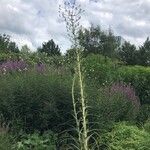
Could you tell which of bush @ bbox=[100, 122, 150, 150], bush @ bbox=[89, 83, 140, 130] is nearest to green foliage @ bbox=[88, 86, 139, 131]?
bush @ bbox=[89, 83, 140, 130]

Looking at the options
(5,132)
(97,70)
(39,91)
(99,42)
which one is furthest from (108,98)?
(99,42)

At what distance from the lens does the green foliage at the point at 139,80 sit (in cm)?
1566

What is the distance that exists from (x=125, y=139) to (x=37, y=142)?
5.37ft

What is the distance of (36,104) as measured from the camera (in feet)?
27.6

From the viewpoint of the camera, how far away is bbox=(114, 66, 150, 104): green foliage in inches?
616

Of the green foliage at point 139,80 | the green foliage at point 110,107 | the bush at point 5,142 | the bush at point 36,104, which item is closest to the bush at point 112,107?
the green foliage at point 110,107

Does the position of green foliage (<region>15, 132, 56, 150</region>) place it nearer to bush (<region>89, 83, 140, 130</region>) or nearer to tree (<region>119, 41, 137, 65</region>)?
bush (<region>89, 83, 140, 130</region>)

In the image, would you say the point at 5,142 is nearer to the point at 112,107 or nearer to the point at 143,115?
the point at 112,107

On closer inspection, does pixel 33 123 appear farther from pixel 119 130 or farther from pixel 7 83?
pixel 119 130

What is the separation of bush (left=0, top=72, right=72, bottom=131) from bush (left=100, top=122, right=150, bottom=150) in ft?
2.64

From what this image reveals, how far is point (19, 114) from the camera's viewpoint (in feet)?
27.5

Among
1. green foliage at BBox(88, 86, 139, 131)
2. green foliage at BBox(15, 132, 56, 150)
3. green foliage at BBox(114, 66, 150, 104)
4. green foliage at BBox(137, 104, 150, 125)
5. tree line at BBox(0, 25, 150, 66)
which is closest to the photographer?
green foliage at BBox(15, 132, 56, 150)

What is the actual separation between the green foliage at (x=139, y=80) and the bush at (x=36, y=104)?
7.18 m

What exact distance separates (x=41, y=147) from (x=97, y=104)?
1.30 m
